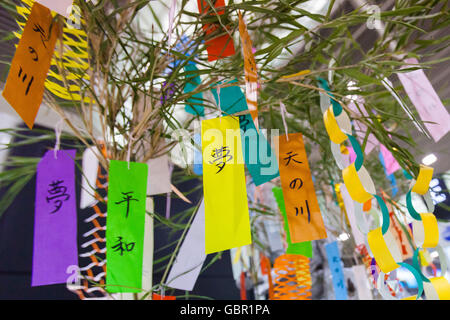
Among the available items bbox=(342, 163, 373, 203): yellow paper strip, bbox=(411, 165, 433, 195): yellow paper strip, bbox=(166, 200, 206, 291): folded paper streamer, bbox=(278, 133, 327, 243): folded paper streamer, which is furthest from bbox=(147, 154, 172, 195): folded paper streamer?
bbox=(411, 165, 433, 195): yellow paper strip

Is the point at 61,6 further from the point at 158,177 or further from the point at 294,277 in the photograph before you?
the point at 294,277

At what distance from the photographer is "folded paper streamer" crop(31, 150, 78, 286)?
1.49 ft

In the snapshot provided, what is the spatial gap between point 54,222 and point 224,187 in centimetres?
28

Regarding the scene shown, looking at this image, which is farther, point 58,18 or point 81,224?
point 81,224

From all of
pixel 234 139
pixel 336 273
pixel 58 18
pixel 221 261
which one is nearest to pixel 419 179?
pixel 234 139

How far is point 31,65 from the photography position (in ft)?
1.25

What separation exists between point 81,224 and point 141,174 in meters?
1.12

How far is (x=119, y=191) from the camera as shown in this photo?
471mm

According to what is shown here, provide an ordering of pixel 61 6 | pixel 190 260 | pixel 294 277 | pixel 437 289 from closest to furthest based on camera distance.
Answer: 1. pixel 61 6
2. pixel 437 289
3. pixel 190 260
4. pixel 294 277

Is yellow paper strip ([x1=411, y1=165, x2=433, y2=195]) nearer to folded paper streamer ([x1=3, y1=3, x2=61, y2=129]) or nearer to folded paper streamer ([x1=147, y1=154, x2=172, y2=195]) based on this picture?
folded paper streamer ([x1=147, y1=154, x2=172, y2=195])

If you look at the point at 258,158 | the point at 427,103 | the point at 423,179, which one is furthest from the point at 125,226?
the point at 427,103
